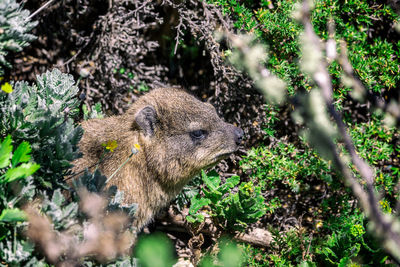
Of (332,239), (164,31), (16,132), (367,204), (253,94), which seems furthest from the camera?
(164,31)

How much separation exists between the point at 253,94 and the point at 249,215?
1541mm

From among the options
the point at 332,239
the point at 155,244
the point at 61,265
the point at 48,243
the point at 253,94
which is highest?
the point at 253,94

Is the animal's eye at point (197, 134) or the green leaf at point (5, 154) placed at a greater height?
the animal's eye at point (197, 134)

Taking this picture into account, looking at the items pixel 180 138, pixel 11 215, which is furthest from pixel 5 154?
pixel 180 138

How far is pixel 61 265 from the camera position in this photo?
266cm

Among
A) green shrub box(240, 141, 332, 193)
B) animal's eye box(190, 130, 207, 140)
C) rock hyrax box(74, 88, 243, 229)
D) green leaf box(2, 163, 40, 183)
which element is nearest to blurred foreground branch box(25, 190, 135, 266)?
green leaf box(2, 163, 40, 183)

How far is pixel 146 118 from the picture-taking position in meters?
4.12

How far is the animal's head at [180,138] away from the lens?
4137 millimetres

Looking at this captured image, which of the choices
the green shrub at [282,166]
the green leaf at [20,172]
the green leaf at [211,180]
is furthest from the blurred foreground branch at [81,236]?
the green shrub at [282,166]

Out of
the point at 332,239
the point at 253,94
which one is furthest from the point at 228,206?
the point at 253,94

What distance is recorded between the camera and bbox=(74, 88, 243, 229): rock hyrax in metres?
4.10

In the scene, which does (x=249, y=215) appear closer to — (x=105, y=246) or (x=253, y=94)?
(x=253, y=94)

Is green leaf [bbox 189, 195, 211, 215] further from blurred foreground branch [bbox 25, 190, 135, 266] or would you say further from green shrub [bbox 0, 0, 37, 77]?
green shrub [bbox 0, 0, 37, 77]

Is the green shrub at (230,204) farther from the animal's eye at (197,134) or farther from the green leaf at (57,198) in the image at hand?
the green leaf at (57,198)
